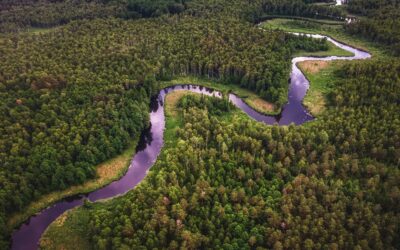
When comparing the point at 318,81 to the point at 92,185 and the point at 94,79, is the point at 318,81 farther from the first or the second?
the point at 92,185

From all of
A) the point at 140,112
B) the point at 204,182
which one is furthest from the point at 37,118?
the point at 204,182

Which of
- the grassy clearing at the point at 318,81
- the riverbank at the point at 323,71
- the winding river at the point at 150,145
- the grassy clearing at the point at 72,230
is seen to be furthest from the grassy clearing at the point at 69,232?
the grassy clearing at the point at 318,81

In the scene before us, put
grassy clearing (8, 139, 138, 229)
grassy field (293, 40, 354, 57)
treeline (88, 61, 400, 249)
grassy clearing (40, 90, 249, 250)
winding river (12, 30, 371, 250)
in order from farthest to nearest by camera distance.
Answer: grassy field (293, 40, 354, 57), grassy clearing (8, 139, 138, 229), winding river (12, 30, 371, 250), grassy clearing (40, 90, 249, 250), treeline (88, 61, 400, 249)

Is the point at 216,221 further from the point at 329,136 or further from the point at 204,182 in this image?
the point at 329,136

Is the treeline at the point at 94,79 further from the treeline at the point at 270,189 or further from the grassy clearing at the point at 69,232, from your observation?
the treeline at the point at 270,189

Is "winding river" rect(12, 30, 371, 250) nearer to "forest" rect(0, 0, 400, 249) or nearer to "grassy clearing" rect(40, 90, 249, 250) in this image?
"grassy clearing" rect(40, 90, 249, 250)

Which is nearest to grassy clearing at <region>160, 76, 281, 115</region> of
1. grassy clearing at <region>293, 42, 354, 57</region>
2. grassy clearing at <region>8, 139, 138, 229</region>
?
grassy clearing at <region>293, 42, 354, 57</region>

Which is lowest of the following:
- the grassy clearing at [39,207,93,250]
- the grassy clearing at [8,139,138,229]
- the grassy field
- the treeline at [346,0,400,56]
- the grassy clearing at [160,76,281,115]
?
the grassy clearing at [39,207,93,250]
